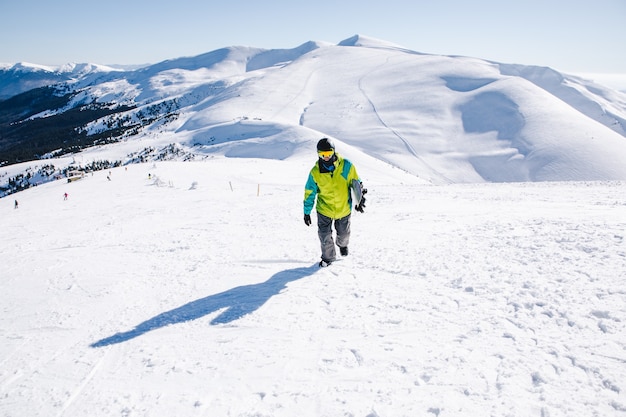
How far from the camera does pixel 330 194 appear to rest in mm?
5832

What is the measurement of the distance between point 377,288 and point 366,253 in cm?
157

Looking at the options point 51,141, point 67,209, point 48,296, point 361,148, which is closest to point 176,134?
point 361,148

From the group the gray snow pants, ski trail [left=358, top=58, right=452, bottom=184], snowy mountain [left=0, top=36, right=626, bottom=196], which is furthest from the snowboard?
ski trail [left=358, top=58, right=452, bottom=184]

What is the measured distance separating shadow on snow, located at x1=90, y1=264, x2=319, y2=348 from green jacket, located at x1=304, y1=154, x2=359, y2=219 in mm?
1169

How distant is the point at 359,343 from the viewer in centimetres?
368

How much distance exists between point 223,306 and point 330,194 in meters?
2.45

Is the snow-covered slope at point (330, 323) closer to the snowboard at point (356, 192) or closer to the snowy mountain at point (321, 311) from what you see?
the snowy mountain at point (321, 311)

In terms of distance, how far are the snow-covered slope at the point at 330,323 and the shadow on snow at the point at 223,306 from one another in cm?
3

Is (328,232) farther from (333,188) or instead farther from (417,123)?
(417,123)

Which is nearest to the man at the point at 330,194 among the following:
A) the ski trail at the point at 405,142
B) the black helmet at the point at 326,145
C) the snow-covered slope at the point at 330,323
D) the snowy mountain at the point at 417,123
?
the black helmet at the point at 326,145

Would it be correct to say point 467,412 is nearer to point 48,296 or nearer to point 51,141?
point 48,296

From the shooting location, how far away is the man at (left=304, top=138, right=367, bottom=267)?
5.77 metres

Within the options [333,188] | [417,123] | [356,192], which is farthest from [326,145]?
[417,123]

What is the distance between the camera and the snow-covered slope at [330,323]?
297 cm
